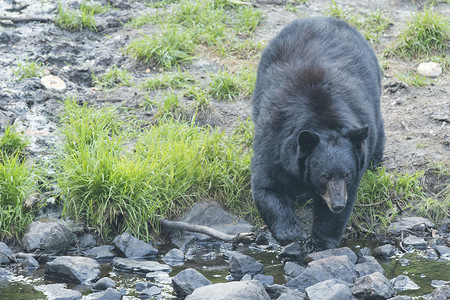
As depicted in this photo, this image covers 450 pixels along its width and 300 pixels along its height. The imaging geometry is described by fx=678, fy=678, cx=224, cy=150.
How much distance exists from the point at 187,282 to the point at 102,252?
1.16 meters

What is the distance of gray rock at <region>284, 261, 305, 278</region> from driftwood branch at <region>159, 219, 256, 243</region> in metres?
0.36

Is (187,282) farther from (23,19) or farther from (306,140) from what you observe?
(23,19)

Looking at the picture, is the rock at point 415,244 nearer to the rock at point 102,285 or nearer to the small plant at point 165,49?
the rock at point 102,285

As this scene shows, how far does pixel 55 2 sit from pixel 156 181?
4.66 metres

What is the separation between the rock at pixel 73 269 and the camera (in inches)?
195

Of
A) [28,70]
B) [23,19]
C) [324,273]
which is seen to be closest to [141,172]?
[324,273]

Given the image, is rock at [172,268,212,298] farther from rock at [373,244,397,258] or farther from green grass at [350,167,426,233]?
green grass at [350,167,426,233]

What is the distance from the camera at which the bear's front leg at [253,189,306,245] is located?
564 cm

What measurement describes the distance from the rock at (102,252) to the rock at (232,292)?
4.34 feet

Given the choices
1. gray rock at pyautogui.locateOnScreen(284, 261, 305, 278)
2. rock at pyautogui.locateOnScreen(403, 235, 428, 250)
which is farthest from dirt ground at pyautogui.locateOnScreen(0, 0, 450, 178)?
gray rock at pyautogui.locateOnScreen(284, 261, 305, 278)

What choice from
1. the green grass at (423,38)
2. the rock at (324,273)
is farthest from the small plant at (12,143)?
the green grass at (423,38)

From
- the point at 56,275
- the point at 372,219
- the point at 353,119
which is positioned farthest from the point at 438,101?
the point at 56,275

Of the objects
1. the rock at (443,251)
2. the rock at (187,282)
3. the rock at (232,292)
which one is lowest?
the rock at (443,251)

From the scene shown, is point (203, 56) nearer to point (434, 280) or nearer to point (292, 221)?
point (292, 221)
